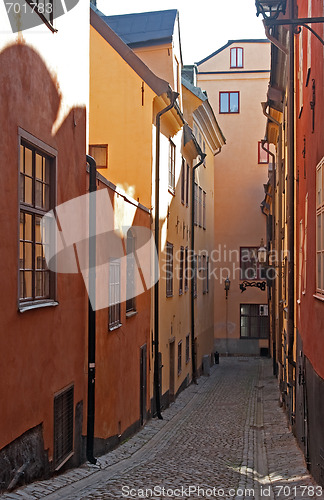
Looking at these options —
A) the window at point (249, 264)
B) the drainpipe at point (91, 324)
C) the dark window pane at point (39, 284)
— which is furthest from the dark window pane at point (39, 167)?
the window at point (249, 264)

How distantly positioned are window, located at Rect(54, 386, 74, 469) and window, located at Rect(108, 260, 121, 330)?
2.55 metres

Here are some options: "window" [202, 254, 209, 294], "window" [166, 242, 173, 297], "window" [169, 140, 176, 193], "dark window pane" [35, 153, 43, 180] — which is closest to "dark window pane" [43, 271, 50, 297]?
"dark window pane" [35, 153, 43, 180]

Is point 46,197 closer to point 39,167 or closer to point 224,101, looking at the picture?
point 39,167

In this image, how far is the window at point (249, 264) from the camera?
34531 mm

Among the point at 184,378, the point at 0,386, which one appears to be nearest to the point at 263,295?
the point at 184,378

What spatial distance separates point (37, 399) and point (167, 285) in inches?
443

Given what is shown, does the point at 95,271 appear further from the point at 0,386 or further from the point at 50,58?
the point at 0,386

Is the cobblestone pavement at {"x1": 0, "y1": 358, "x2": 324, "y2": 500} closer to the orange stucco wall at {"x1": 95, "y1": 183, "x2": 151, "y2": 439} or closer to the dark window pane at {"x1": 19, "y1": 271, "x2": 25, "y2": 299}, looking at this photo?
the orange stucco wall at {"x1": 95, "y1": 183, "x2": 151, "y2": 439}

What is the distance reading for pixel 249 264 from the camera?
114 feet

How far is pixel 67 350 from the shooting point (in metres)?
8.59

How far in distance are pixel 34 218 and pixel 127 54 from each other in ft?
29.2

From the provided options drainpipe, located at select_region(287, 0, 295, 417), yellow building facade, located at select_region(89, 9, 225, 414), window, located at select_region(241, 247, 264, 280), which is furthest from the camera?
window, located at select_region(241, 247, 264, 280)

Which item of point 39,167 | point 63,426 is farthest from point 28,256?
point 63,426

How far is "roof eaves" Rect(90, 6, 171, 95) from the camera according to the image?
14584mm
